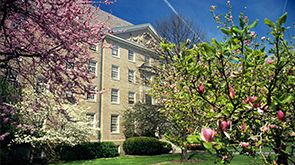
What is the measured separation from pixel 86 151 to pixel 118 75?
1005 centimetres

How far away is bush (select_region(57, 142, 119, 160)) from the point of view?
13.8 meters

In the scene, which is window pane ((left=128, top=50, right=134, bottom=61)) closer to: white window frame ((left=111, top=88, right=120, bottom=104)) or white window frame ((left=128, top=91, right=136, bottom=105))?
white window frame ((left=128, top=91, right=136, bottom=105))

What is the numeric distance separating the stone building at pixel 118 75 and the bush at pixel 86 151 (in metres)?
2.85

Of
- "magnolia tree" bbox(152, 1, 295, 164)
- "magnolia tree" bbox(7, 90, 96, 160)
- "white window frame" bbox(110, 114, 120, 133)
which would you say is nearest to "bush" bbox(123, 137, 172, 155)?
"white window frame" bbox(110, 114, 120, 133)

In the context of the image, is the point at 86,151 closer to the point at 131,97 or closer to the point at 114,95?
the point at 114,95

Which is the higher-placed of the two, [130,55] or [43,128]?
[130,55]

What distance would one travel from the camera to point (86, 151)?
14.6m

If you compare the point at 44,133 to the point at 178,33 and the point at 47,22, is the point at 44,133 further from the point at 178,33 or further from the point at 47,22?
the point at 178,33

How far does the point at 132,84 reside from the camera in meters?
23.3

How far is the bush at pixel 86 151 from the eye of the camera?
Result: 543 inches

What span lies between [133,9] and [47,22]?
282cm

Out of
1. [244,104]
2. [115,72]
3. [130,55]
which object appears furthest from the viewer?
[130,55]

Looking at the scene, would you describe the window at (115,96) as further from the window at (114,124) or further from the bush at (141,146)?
the bush at (141,146)

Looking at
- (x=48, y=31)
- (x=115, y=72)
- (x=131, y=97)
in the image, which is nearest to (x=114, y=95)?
(x=131, y=97)
